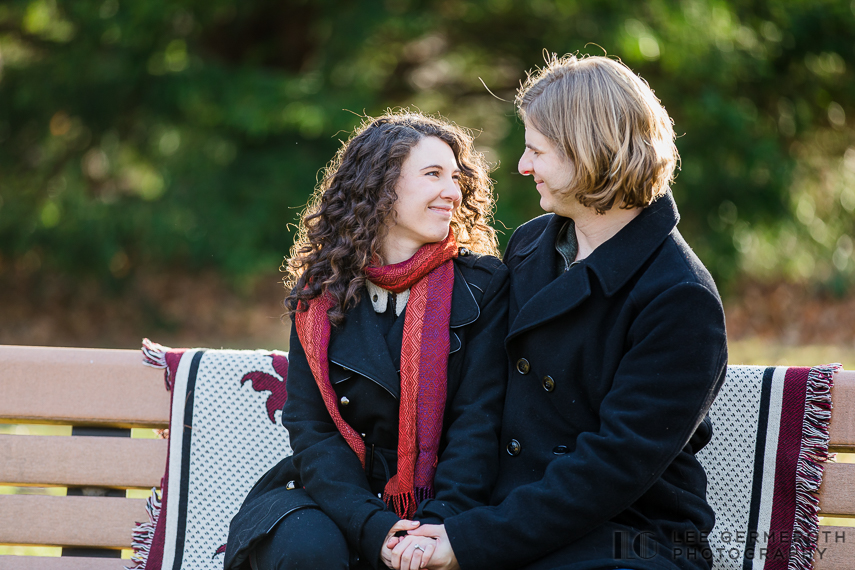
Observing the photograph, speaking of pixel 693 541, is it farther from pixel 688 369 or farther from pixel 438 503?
pixel 438 503

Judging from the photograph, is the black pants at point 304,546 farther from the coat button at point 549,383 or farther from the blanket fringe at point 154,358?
the blanket fringe at point 154,358

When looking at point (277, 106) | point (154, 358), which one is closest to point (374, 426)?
point (154, 358)

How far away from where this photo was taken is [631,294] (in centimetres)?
211

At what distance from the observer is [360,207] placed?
2.52 metres

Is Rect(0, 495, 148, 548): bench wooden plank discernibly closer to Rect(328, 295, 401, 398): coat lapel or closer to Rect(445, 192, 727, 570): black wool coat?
Rect(328, 295, 401, 398): coat lapel

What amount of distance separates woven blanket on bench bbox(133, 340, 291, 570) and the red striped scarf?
0.51 meters

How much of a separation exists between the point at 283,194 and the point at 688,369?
5.53m

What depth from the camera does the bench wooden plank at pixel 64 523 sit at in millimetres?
2795

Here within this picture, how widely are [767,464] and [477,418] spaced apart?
100cm

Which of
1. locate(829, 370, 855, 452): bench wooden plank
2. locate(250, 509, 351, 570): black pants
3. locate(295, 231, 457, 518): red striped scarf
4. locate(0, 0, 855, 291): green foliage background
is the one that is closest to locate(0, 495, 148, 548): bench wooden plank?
locate(250, 509, 351, 570): black pants

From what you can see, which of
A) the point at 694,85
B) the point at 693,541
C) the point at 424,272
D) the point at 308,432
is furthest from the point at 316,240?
the point at 694,85

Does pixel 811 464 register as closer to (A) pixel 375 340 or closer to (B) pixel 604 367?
(B) pixel 604 367

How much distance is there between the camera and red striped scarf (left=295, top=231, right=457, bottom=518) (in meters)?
2.34

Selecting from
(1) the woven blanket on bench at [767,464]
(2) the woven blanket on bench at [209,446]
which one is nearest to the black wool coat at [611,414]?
(1) the woven blanket on bench at [767,464]
